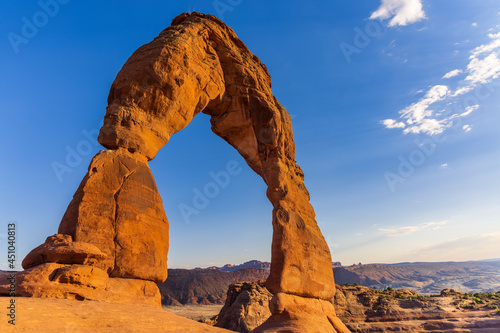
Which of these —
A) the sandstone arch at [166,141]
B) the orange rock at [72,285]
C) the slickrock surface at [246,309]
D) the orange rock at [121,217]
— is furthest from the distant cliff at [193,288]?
the orange rock at [72,285]

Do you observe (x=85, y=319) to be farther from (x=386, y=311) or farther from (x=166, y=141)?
(x=386, y=311)

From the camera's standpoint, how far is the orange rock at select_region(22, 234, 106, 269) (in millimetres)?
4746

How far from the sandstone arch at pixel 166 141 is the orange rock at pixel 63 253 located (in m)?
0.21

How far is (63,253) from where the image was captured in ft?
15.5

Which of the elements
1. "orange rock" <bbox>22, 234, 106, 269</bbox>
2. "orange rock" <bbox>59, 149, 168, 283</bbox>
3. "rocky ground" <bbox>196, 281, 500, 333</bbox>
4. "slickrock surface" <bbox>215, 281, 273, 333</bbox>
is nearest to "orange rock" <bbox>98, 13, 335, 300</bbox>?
"orange rock" <bbox>59, 149, 168, 283</bbox>

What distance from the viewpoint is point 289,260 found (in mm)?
8281

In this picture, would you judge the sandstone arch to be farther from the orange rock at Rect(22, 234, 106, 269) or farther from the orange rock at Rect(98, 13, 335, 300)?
the orange rock at Rect(22, 234, 106, 269)

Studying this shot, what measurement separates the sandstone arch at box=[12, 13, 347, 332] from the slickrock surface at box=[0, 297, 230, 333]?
1.24 meters

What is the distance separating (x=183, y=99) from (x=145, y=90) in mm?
1116

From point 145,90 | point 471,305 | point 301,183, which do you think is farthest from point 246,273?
point 145,90

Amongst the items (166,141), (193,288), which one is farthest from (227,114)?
(193,288)

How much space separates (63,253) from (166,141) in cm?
348

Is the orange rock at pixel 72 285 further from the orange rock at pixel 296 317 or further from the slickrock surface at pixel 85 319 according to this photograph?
the orange rock at pixel 296 317

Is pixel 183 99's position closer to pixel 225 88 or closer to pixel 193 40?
pixel 193 40
